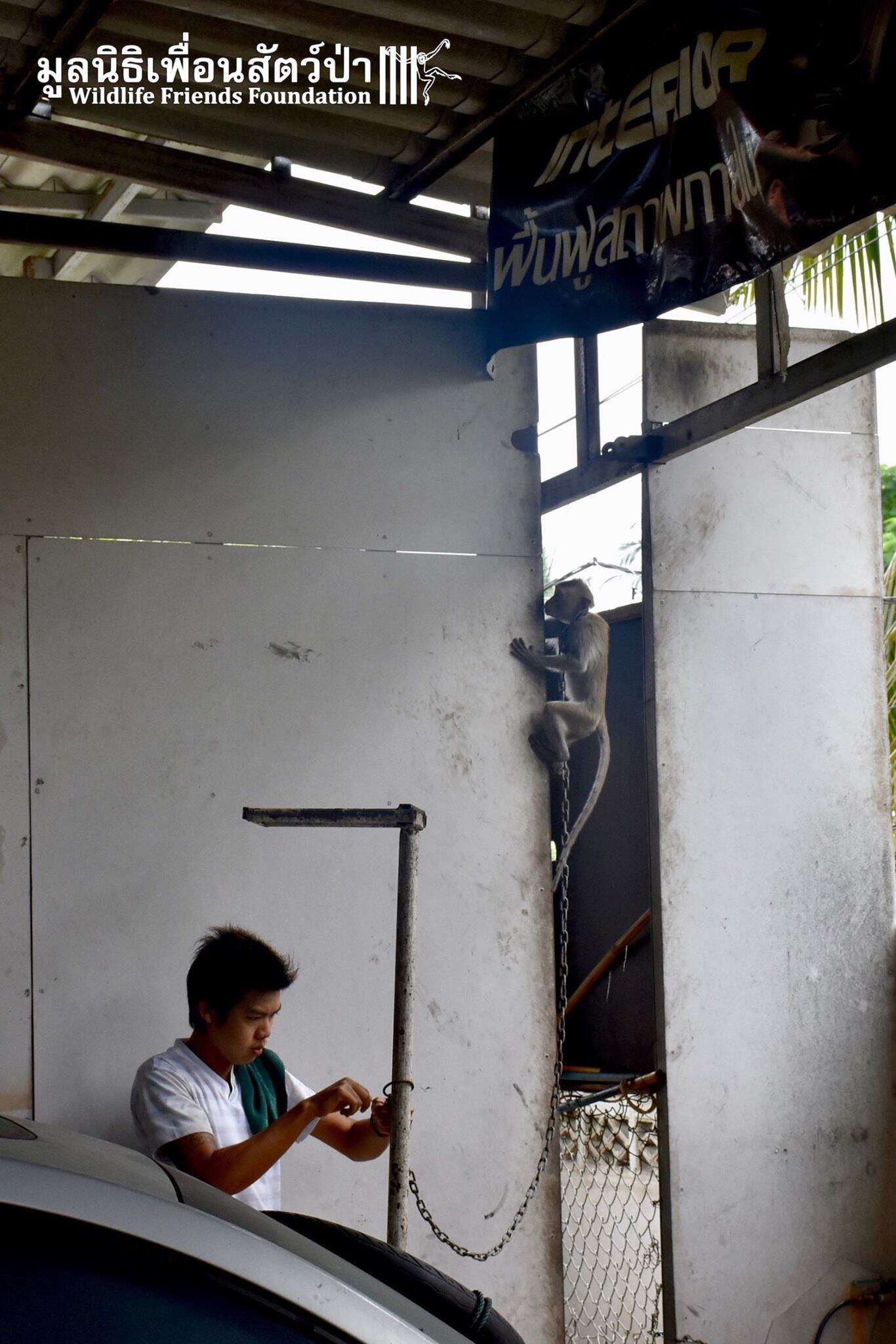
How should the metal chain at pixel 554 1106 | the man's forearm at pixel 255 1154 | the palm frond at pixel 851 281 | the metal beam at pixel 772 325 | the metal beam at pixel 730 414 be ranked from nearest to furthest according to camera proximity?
the man's forearm at pixel 255 1154, the metal beam at pixel 730 414, the metal beam at pixel 772 325, the metal chain at pixel 554 1106, the palm frond at pixel 851 281

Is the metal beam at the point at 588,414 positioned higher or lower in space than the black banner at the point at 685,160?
lower

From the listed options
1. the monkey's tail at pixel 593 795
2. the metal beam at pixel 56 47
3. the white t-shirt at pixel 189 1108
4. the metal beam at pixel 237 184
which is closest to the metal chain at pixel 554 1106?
the monkey's tail at pixel 593 795

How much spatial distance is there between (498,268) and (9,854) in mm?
2170

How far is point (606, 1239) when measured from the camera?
4711mm

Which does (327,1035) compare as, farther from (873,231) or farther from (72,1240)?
(873,231)

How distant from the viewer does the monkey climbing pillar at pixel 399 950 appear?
272cm

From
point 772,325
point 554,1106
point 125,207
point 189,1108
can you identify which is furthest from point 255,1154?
point 125,207

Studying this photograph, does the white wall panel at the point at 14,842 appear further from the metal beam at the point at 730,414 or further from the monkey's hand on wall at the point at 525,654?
the metal beam at the point at 730,414

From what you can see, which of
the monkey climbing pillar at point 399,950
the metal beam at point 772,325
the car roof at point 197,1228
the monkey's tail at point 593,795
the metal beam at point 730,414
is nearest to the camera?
the car roof at point 197,1228

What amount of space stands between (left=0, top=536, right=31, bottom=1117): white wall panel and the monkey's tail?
1611mm

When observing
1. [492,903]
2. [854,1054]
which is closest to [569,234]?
[492,903]

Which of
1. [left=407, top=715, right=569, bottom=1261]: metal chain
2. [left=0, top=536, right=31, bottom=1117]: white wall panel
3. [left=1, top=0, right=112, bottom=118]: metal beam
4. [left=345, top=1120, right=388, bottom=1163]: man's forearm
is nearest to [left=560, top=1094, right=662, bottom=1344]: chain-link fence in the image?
A: [left=407, top=715, right=569, bottom=1261]: metal chain

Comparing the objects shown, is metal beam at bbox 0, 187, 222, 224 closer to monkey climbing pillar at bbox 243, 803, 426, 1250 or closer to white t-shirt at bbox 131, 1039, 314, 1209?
monkey climbing pillar at bbox 243, 803, 426, 1250

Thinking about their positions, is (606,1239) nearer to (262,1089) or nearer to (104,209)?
(262,1089)
